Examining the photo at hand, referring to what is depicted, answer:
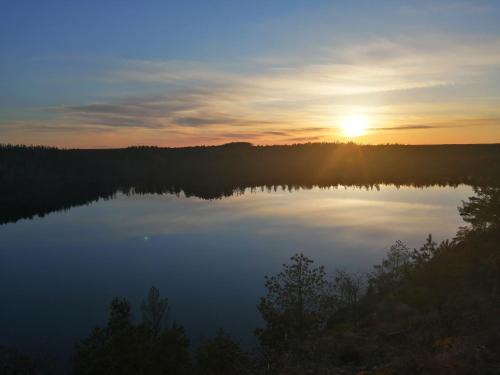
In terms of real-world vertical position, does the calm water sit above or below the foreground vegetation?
below

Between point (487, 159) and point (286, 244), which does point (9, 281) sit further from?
point (487, 159)

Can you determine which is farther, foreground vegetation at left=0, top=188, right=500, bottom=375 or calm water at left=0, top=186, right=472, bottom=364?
calm water at left=0, top=186, right=472, bottom=364

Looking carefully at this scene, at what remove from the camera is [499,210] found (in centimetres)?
2980

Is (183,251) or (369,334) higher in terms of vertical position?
(369,334)

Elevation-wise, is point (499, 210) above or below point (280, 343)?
above

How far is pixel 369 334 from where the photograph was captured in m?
21.8

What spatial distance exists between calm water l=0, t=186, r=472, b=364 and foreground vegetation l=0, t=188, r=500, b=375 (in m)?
7.09

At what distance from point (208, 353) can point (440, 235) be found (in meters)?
56.9

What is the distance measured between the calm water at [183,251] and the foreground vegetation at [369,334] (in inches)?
279

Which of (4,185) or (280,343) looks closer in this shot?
(280,343)

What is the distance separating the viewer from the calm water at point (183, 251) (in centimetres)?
3450

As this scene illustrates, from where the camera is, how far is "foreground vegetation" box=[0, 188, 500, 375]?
50.1ft

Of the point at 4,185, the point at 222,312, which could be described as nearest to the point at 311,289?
the point at 222,312

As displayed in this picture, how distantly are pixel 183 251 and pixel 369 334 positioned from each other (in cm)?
4229
